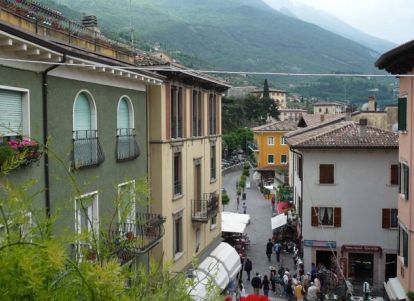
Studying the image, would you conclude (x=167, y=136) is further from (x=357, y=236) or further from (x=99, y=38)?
(x=357, y=236)

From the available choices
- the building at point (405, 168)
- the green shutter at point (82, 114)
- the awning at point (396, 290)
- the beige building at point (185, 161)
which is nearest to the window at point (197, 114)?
the beige building at point (185, 161)

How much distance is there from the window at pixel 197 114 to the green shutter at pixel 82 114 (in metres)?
9.07

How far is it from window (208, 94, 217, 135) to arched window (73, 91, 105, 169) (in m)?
11.9

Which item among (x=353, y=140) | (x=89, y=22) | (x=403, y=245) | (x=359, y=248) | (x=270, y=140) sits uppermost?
(x=89, y=22)

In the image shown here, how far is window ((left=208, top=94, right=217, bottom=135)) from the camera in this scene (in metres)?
26.1

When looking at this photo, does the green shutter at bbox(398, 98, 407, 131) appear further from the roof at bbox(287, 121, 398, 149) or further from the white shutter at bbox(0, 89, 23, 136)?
the white shutter at bbox(0, 89, 23, 136)

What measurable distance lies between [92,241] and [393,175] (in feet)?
88.4

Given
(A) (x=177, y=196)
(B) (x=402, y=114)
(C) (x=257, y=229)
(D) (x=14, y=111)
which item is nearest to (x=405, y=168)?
(B) (x=402, y=114)

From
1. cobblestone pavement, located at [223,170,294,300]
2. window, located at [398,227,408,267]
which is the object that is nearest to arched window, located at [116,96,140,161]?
window, located at [398,227,408,267]

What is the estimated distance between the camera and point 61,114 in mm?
12562

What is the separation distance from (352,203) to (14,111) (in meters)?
21.9

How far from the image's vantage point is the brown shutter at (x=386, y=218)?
2902 cm

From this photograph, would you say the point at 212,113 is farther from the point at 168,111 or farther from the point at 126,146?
the point at 126,146

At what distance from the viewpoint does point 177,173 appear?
21.4 metres
